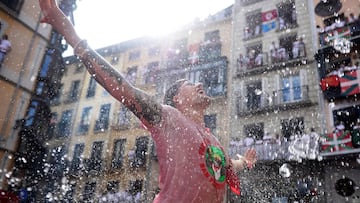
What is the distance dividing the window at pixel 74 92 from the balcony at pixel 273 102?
19834mm

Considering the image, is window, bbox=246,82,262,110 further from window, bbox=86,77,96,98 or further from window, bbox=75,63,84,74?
window, bbox=75,63,84,74

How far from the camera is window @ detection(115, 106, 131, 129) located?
30.4 meters

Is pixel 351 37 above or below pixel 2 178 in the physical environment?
above

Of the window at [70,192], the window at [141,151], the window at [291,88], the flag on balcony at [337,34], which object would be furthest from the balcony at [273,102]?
the window at [70,192]

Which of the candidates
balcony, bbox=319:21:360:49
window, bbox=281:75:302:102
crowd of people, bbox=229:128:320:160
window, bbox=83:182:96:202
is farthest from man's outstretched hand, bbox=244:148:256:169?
window, bbox=83:182:96:202

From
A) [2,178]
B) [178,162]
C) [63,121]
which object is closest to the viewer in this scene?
[178,162]

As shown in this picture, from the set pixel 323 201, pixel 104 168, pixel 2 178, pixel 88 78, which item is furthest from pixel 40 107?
pixel 88 78

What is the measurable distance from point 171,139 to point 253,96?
851 inches

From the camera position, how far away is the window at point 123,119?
3043 cm

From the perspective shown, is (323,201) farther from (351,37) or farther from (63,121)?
(63,121)

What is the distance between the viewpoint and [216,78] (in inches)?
1040

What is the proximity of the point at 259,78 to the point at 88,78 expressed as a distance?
2060 cm

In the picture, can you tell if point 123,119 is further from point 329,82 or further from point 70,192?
point 329,82

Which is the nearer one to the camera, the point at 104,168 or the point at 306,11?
the point at 306,11
